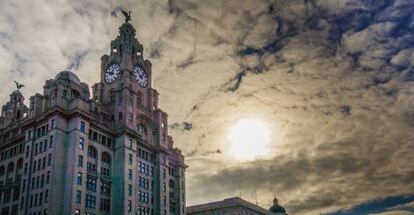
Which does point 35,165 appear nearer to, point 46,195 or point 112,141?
point 46,195

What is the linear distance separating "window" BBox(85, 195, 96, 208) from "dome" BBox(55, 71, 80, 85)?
29.3m

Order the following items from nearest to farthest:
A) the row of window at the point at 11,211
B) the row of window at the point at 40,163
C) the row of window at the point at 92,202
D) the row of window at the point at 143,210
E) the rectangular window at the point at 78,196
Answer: the rectangular window at the point at 78,196 → the row of window at the point at 92,202 → the row of window at the point at 40,163 → the row of window at the point at 11,211 → the row of window at the point at 143,210

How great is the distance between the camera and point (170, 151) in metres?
135

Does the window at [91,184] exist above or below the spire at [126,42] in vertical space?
below

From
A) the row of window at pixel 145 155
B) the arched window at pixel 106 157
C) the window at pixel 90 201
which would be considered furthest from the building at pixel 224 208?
the window at pixel 90 201

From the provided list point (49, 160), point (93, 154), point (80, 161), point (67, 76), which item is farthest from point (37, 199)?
point (67, 76)

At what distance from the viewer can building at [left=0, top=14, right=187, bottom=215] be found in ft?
314

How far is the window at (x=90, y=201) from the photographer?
319ft

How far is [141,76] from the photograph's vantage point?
13050 cm

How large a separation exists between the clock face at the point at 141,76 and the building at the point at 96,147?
1.09 feet

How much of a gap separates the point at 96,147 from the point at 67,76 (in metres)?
19.1

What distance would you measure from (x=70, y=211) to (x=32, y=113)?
29249 mm

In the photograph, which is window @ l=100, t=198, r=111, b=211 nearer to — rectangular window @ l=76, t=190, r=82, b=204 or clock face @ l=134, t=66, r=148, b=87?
rectangular window @ l=76, t=190, r=82, b=204

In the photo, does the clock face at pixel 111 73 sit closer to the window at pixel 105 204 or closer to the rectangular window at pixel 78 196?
the window at pixel 105 204
